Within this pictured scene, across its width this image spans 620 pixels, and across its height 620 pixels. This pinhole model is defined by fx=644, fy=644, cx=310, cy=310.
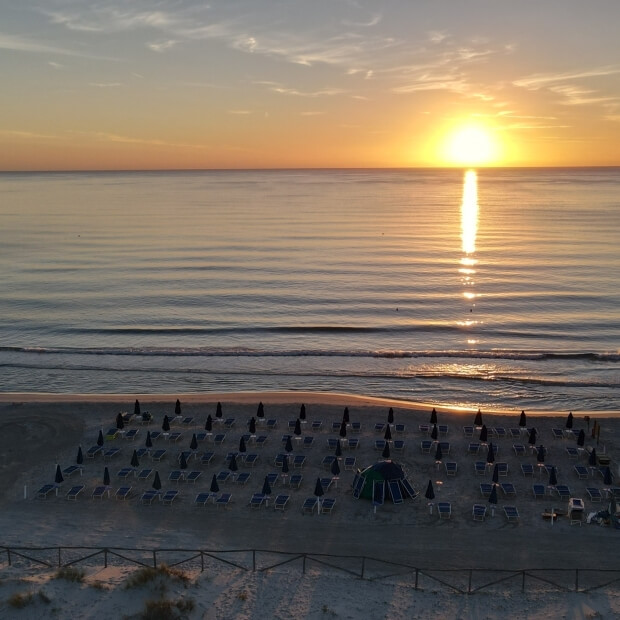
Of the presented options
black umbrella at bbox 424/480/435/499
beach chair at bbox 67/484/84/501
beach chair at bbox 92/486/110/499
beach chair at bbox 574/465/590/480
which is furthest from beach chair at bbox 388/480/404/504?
beach chair at bbox 67/484/84/501

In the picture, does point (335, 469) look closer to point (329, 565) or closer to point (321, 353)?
point (329, 565)

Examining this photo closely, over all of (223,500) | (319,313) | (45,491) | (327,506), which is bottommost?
(45,491)

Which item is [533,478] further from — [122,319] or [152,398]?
[122,319]

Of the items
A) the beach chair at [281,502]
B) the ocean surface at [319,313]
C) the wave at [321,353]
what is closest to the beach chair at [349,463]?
the beach chair at [281,502]

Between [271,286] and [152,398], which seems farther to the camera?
[271,286]

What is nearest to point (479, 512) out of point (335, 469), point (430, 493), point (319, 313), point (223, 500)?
point (430, 493)

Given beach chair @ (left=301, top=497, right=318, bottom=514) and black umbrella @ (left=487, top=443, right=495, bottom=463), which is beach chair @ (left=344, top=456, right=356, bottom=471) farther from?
black umbrella @ (left=487, top=443, right=495, bottom=463)

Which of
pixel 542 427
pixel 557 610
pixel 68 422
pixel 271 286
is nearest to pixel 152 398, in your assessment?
pixel 68 422
